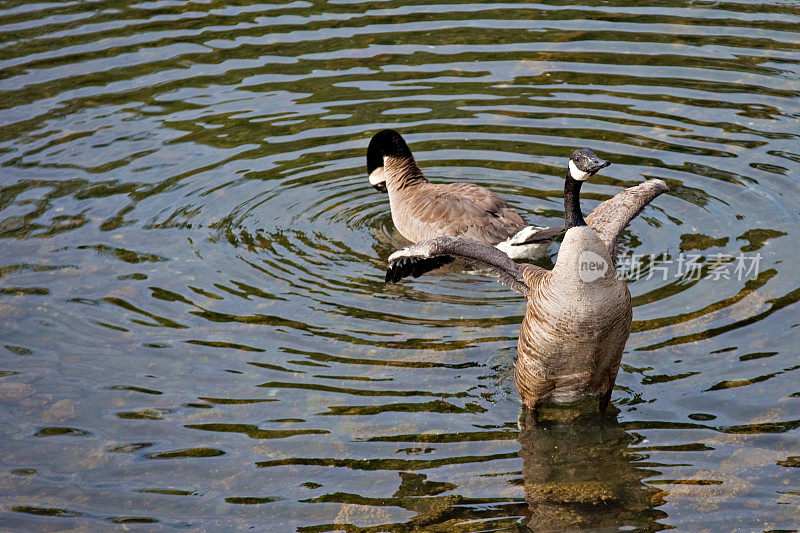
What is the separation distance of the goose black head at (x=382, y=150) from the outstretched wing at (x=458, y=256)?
2.89 m

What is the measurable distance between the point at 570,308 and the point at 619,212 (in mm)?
1812

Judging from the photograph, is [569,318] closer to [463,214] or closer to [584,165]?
[584,165]

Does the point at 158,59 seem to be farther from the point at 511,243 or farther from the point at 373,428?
the point at 373,428

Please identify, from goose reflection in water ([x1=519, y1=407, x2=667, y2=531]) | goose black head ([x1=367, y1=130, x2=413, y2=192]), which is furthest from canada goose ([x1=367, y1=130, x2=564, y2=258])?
goose reflection in water ([x1=519, y1=407, x2=667, y2=531])

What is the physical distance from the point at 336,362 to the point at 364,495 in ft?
5.39

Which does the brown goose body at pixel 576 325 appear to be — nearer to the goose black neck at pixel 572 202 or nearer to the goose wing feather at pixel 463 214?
the goose black neck at pixel 572 202

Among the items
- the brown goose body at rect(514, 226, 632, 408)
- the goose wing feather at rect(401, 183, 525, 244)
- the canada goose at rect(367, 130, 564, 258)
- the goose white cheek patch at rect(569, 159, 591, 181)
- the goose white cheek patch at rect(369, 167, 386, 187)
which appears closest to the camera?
the brown goose body at rect(514, 226, 632, 408)

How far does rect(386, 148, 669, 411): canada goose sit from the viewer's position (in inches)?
266

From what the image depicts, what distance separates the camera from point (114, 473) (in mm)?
6723

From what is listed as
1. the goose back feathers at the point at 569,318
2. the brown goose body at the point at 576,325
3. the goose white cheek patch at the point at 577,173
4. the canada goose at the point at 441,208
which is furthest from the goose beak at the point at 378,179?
the brown goose body at the point at 576,325

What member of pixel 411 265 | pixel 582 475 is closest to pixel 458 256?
pixel 411 265

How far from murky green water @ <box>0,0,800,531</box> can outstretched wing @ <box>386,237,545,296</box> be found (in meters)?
0.71

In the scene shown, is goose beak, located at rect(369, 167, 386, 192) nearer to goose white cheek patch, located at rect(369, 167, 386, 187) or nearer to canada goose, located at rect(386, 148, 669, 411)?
goose white cheek patch, located at rect(369, 167, 386, 187)

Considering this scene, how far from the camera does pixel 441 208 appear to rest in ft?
32.6
